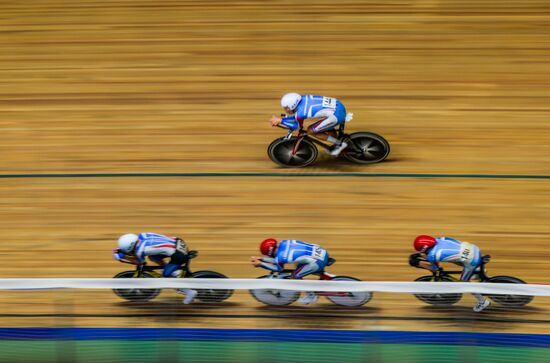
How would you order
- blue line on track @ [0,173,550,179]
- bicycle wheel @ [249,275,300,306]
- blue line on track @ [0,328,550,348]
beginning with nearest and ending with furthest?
blue line on track @ [0,328,550,348] → bicycle wheel @ [249,275,300,306] → blue line on track @ [0,173,550,179]

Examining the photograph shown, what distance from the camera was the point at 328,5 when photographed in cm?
1289

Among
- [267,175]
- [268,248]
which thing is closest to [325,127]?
[267,175]

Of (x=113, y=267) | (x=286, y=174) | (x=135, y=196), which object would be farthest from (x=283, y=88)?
(x=113, y=267)

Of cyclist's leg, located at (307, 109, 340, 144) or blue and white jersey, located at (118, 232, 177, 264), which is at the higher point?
cyclist's leg, located at (307, 109, 340, 144)

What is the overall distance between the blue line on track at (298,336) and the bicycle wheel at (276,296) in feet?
0.61

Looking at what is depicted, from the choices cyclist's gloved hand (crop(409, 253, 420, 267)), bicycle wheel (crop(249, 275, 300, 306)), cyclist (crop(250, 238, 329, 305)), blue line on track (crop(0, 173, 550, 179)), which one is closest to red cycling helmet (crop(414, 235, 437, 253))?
cyclist's gloved hand (crop(409, 253, 420, 267))

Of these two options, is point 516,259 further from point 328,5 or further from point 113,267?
point 328,5

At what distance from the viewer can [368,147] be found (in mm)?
9641

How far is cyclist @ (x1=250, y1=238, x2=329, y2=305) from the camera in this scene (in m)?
7.34

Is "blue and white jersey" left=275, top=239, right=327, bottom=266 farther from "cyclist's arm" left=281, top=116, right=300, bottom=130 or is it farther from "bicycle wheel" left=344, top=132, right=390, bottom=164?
"bicycle wheel" left=344, top=132, right=390, bottom=164

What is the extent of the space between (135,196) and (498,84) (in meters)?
4.79

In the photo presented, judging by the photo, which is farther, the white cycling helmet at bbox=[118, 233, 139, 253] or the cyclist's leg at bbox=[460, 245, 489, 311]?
the white cycling helmet at bbox=[118, 233, 139, 253]

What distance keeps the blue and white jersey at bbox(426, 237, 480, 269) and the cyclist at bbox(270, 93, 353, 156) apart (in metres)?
2.37

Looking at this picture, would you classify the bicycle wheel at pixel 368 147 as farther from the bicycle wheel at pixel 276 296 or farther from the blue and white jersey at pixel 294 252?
the bicycle wheel at pixel 276 296
